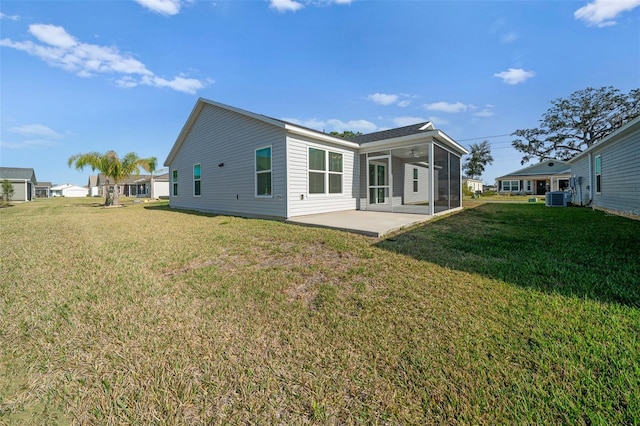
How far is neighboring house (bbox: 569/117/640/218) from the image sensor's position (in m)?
8.53

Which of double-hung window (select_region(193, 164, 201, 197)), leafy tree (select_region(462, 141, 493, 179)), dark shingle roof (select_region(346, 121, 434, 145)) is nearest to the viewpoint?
dark shingle roof (select_region(346, 121, 434, 145))

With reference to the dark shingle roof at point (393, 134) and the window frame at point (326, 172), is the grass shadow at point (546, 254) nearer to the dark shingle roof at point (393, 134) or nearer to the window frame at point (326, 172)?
the window frame at point (326, 172)

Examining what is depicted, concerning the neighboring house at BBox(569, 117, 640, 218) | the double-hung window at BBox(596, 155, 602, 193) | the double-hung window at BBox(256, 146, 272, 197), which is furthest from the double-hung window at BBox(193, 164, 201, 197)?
the double-hung window at BBox(596, 155, 602, 193)

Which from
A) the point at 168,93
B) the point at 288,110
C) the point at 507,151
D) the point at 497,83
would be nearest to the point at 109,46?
the point at 168,93

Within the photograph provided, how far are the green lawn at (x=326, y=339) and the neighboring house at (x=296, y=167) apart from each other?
16.1 feet

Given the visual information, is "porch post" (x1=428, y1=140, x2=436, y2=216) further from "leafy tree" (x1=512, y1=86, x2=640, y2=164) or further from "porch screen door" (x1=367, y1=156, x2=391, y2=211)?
"leafy tree" (x1=512, y1=86, x2=640, y2=164)

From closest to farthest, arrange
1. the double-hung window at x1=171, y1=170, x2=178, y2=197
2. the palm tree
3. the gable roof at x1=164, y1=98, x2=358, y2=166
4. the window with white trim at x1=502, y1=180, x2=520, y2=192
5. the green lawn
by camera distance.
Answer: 1. the green lawn
2. the gable roof at x1=164, y1=98, x2=358, y2=166
3. the double-hung window at x1=171, y1=170, x2=178, y2=197
4. the palm tree
5. the window with white trim at x1=502, y1=180, x2=520, y2=192

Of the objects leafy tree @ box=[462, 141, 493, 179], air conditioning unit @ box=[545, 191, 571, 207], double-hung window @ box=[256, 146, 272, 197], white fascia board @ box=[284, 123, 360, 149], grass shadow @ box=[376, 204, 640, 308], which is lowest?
grass shadow @ box=[376, 204, 640, 308]

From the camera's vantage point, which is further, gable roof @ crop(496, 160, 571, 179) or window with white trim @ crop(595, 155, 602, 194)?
gable roof @ crop(496, 160, 571, 179)

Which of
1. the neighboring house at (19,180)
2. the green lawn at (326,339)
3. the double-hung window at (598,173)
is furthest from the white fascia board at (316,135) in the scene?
the neighboring house at (19,180)

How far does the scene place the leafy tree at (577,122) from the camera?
30.7 meters

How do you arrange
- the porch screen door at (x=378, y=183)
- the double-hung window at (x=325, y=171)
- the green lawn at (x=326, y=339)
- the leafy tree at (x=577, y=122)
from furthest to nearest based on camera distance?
the leafy tree at (x=577, y=122) < the porch screen door at (x=378, y=183) < the double-hung window at (x=325, y=171) < the green lawn at (x=326, y=339)

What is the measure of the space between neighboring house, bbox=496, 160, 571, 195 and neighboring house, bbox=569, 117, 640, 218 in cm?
2081

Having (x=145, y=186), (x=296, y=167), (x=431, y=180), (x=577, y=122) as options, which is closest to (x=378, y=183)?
(x=431, y=180)
